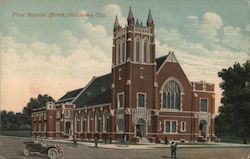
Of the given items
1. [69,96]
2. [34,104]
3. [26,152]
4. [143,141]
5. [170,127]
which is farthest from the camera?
[170,127]

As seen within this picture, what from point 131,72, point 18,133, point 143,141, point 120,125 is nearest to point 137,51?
point 131,72

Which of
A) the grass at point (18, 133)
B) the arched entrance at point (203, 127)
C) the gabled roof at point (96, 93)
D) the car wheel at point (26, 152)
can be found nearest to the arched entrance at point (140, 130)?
the gabled roof at point (96, 93)

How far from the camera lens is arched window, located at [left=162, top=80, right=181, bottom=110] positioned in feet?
46.9

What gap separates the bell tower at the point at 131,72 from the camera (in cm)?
1349

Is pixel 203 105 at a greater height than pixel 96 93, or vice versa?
pixel 96 93

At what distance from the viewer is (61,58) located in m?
13.2

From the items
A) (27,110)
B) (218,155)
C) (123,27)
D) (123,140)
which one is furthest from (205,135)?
(27,110)

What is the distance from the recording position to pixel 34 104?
1320 centimetres

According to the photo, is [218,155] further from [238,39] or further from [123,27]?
[123,27]

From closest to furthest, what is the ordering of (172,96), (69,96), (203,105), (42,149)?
(42,149) < (69,96) < (203,105) < (172,96)

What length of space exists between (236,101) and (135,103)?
7.60ft

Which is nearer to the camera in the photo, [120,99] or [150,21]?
[150,21]

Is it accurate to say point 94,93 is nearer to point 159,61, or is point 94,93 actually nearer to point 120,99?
point 120,99

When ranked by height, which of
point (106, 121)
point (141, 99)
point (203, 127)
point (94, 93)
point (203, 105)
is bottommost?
point (203, 127)
